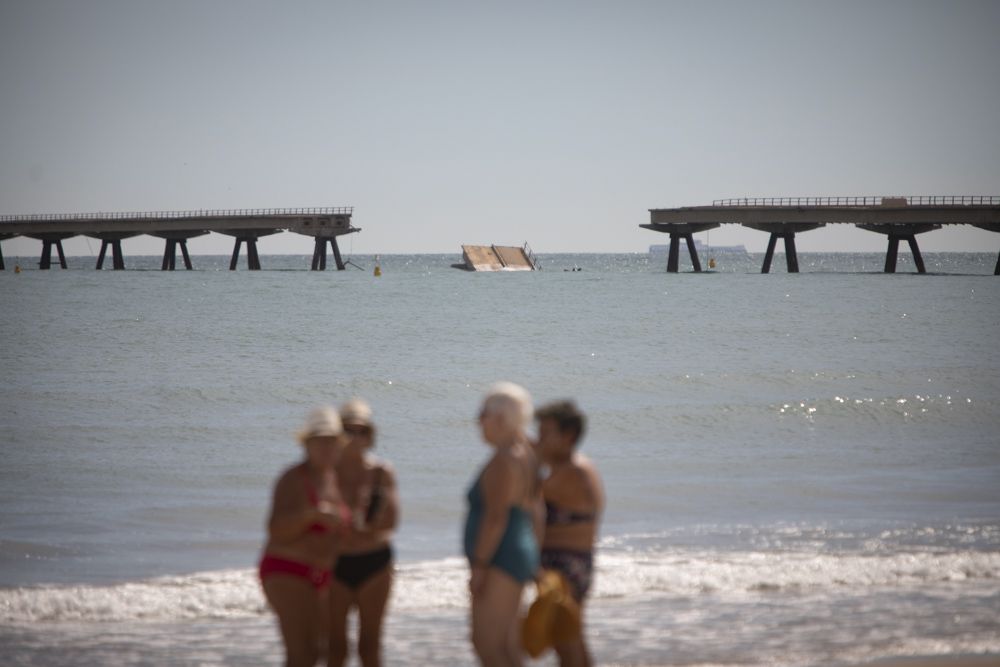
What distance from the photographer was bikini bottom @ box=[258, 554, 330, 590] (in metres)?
4.48

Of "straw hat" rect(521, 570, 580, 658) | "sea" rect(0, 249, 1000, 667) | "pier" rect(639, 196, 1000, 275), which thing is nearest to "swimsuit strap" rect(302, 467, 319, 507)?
"straw hat" rect(521, 570, 580, 658)

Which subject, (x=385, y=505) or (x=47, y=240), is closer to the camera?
(x=385, y=505)

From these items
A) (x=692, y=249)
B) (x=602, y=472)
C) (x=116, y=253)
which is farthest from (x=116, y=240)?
(x=602, y=472)

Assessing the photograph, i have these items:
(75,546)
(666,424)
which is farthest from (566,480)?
(666,424)

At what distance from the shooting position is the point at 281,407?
20.9 m

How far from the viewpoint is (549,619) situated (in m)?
4.61

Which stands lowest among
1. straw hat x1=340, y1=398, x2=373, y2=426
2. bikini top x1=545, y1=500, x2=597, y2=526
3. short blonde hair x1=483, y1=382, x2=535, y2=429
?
bikini top x1=545, y1=500, x2=597, y2=526

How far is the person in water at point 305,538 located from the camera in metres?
4.40

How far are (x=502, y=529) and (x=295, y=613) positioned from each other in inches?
35.8

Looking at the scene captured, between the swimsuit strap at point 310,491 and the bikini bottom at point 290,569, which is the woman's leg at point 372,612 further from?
the swimsuit strap at point 310,491

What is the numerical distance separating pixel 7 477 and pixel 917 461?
440 inches

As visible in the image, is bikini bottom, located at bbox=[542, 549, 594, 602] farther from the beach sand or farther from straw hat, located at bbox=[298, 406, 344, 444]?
the beach sand

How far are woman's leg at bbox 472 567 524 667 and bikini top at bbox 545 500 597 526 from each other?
59 centimetres

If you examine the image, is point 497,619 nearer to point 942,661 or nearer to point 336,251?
point 942,661
